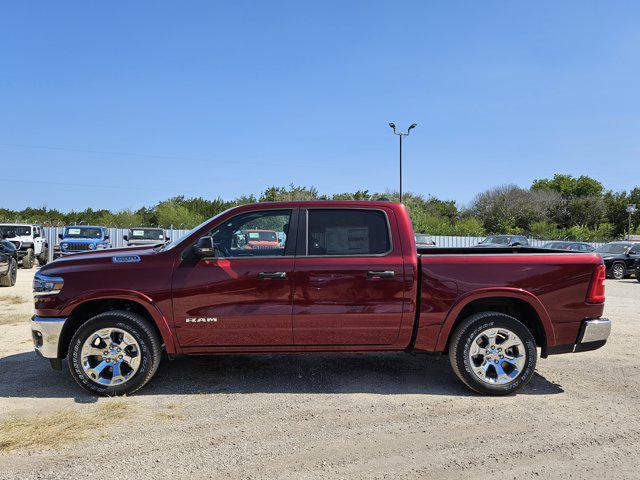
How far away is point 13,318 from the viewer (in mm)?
8672

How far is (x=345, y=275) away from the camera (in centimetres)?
459

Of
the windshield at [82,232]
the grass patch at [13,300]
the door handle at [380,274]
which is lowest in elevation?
the grass patch at [13,300]

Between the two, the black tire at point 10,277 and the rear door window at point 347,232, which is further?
the black tire at point 10,277

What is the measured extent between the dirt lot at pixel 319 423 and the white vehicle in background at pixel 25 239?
16827mm

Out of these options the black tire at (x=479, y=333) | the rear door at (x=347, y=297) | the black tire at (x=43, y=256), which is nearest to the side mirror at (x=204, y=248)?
the rear door at (x=347, y=297)

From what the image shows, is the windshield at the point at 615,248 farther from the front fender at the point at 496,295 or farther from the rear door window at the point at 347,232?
the rear door window at the point at 347,232

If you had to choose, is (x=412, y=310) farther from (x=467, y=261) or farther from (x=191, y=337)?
(x=191, y=337)

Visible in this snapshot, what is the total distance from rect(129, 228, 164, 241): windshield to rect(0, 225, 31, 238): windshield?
13.9 ft

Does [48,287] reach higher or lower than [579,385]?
higher

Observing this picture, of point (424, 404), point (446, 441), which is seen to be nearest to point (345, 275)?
point (424, 404)

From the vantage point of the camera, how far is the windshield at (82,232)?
21047mm

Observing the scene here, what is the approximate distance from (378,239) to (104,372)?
291 cm

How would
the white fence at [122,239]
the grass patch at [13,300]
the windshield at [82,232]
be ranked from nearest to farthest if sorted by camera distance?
the grass patch at [13,300], the windshield at [82,232], the white fence at [122,239]

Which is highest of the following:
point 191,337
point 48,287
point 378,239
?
point 378,239
